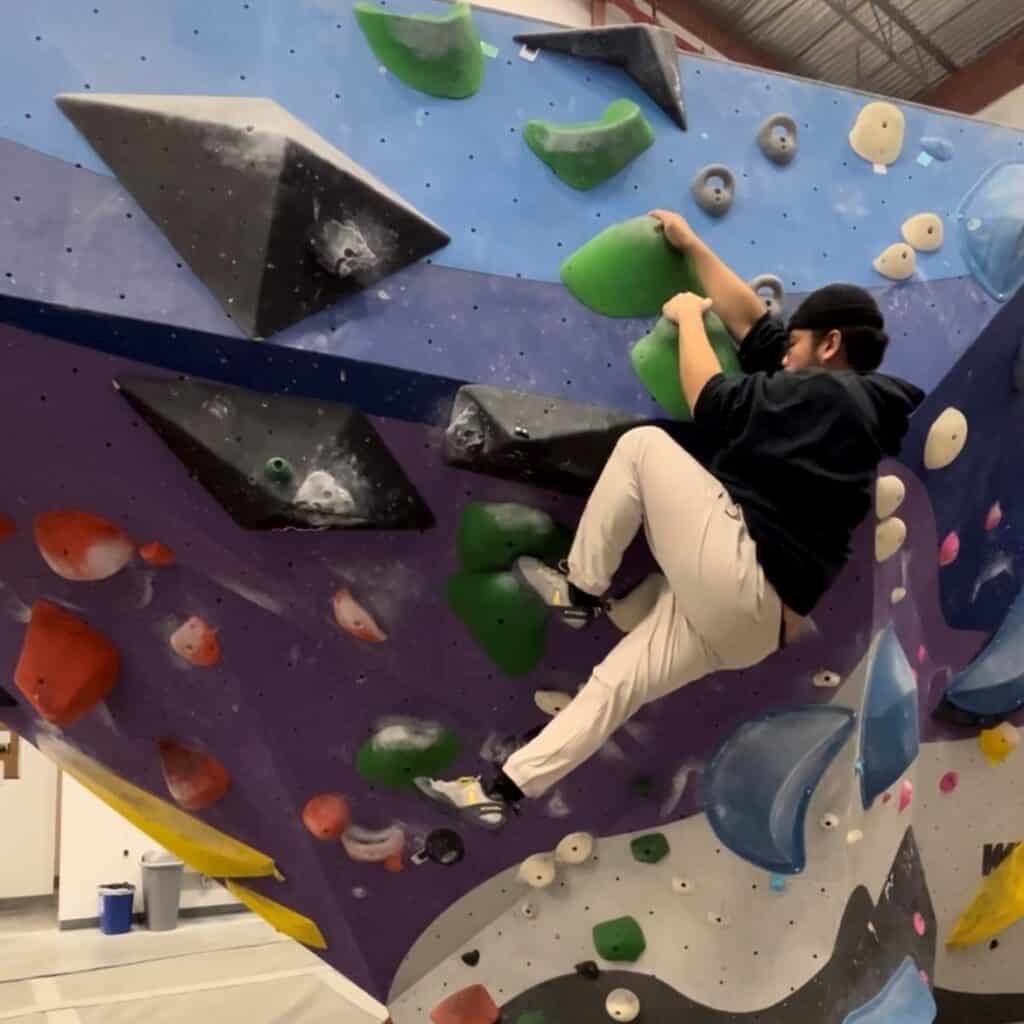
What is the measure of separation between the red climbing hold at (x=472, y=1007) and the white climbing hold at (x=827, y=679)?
0.99 meters

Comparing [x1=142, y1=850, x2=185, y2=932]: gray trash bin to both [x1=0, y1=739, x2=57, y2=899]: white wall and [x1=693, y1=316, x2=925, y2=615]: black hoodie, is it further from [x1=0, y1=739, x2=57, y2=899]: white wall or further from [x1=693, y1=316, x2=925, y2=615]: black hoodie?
[x1=693, y1=316, x2=925, y2=615]: black hoodie

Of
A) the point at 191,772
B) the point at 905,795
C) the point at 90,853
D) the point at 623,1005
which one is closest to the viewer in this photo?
the point at 191,772

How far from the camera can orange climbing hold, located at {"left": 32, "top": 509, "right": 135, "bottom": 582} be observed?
1877mm

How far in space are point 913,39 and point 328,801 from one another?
208 inches

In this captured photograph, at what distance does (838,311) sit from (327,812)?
4.50 feet

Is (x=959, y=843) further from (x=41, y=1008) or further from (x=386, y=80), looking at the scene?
(x=41, y=1008)

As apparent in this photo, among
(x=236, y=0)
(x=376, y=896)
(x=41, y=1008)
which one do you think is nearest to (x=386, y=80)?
(x=236, y=0)

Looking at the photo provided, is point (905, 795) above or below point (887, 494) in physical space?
below

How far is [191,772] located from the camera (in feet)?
7.34

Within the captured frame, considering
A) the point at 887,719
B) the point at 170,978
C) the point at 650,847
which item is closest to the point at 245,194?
the point at 650,847

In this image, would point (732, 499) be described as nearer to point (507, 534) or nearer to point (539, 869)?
point (507, 534)

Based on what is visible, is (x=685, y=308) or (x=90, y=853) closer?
(x=685, y=308)

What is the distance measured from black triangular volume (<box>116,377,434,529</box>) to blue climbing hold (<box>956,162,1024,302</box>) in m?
1.25

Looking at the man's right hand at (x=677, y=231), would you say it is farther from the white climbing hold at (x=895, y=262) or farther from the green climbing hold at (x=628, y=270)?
the white climbing hold at (x=895, y=262)
